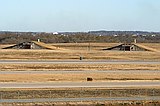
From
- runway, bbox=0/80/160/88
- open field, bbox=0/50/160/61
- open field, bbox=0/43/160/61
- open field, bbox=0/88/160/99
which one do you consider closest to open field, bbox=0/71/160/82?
runway, bbox=0/80/160/88

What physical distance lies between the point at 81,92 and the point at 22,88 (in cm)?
562

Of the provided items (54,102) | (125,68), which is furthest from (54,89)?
(125,68)

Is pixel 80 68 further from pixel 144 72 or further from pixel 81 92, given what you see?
pixel 81 92

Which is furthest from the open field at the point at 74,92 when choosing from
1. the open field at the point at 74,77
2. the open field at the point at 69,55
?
the open field at the point at 69,55

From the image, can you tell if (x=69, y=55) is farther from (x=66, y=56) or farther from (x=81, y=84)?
(x=81, y=84)

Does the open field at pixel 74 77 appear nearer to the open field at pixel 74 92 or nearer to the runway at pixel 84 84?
the runway at pixel 84 84

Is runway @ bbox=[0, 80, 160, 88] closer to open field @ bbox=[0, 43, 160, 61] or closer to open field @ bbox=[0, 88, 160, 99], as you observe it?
open field @ bbox=[0, 88, 160, 99]

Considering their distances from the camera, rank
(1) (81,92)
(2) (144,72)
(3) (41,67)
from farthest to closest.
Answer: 1. (3) (41,67)
2. (2) (144,72)
3. (1) (81,92)

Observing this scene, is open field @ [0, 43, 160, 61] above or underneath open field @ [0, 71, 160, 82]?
underneath

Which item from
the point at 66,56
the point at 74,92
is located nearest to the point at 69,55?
the point at 66,56

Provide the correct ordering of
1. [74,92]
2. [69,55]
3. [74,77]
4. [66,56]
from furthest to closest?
[69,55]
[66,56]
[74,77]
[74,92]

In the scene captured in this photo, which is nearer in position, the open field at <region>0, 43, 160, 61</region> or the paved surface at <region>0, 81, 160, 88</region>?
the paved surface at <region>0, 81, 160, 88</region>

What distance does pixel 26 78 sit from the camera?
46.1 meters

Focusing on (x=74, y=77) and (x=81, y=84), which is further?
(x=74, y=77)
